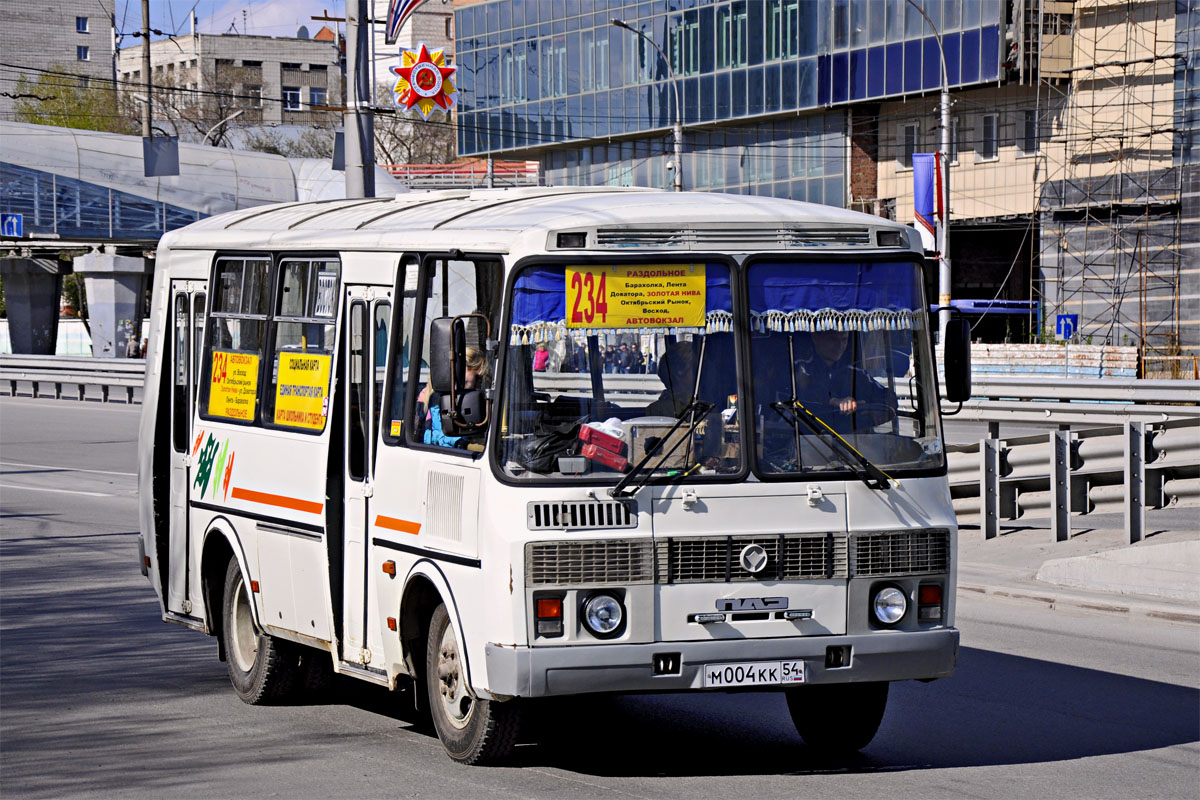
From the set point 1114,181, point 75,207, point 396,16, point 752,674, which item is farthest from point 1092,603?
point 75,207

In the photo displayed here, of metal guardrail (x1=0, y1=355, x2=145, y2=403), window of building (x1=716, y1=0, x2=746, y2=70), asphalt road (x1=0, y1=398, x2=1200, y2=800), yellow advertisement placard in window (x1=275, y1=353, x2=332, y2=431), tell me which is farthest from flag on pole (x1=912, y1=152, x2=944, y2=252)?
yellow advertisement placard in window (x1=275, y1=353, x2=332, y2=431)

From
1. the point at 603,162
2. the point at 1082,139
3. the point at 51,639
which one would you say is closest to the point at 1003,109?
the point at 1082,139

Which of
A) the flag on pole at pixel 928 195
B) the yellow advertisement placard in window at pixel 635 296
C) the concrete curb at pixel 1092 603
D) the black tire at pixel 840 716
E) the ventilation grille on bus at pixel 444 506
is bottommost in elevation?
the concrete curb at pixel 1092 603

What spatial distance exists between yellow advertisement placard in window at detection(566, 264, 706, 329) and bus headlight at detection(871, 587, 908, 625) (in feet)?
4.46

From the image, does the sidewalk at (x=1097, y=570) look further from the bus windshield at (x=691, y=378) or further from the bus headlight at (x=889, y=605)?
the bus windshield at (x=691, y=378)

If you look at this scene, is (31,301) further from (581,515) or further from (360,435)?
(581,515)

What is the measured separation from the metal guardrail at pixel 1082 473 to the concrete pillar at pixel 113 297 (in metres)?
43.8

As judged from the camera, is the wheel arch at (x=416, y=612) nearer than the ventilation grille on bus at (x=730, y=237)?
No

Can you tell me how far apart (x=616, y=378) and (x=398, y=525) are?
1.36m

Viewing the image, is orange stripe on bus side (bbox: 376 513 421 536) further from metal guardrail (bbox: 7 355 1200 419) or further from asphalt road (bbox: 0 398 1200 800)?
metal guardrail (bbox: 7 355 1200 419)

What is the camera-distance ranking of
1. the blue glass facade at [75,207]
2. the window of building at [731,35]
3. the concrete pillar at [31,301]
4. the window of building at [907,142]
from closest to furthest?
the window of building at [907,142] < the concrete pillar at [31,301] < the window of building at [731,35] < the blue glass facade at [75,207]

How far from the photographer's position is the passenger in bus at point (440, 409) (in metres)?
7.32

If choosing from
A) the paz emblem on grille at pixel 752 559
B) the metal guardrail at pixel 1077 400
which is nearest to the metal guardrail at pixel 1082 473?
the metal guardrail at pixel 1077 400

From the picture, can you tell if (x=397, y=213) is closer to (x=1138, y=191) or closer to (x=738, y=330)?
(x=738, y=330)
